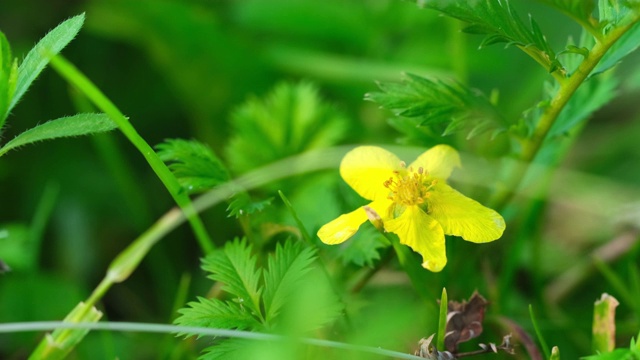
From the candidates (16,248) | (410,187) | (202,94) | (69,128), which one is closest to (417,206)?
(410,187)

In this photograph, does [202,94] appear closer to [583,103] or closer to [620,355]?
[583,103]

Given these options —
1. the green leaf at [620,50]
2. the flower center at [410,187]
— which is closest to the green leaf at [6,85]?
the flower center at [410,187]

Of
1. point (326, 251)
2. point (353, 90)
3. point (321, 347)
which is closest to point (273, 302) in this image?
point (321, 347)

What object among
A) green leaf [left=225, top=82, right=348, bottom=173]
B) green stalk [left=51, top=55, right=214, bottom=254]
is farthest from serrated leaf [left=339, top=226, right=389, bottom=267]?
green leaf [left=225, top=82, right=348, bottom=173]

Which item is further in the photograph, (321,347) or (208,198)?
(208,198)

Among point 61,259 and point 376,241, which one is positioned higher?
point 376,241

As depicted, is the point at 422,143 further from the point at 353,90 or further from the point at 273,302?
the point at 353,90
